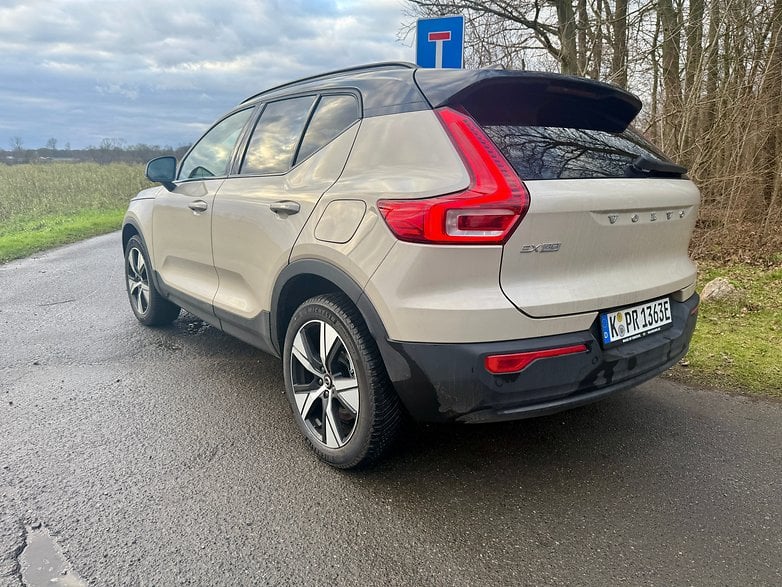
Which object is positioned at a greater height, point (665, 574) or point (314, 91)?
point (314, 91)

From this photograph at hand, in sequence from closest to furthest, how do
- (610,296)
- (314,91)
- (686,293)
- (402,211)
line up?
1. (402,211)
2. (610,296)
3. (686,293)
4. (314,91)

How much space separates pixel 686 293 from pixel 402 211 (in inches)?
62.5

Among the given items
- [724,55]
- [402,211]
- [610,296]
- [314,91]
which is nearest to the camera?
[402,211]

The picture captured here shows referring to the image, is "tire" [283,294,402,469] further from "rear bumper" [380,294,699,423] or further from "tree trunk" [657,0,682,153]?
"tree trunk" [657,0,682,153]

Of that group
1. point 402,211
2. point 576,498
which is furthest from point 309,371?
point 576,498

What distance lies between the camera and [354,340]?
2391mm

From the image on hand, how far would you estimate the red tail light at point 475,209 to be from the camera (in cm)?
204

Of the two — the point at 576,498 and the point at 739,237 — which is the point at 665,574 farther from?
the point at 739,237

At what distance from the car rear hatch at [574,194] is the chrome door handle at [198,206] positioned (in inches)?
70.8

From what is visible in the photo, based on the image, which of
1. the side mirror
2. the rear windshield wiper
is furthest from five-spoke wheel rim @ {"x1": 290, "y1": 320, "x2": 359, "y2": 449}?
the side mirror

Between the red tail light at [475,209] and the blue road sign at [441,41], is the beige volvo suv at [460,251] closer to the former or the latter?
the red tail light at [475,209]

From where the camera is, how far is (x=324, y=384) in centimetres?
271

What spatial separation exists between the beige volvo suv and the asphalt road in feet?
1.21

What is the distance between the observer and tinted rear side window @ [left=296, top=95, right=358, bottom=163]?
2.69 metres
